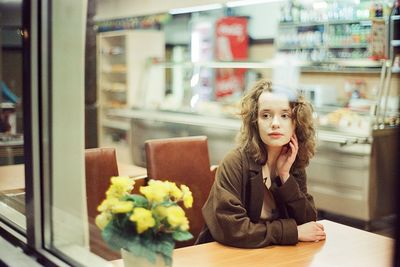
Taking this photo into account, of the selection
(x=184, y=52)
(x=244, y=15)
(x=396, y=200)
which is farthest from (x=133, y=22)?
(x=396, y=200)

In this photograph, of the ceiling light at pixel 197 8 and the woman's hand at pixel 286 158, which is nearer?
the woman's hand at pixel 286 158

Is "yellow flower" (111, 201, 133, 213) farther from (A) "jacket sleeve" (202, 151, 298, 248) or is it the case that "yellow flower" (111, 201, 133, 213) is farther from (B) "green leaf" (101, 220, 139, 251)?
(A) "jacket sleeve" (202, 151, 298, 248)

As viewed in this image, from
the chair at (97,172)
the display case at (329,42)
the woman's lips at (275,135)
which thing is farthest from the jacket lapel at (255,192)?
the display case at (329,42)

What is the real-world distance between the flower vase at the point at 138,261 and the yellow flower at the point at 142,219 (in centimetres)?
10

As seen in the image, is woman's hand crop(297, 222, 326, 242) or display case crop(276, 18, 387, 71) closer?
woman's hand crop(297, 222, 326, 242)

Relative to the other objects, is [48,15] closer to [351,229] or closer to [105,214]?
[105,214]

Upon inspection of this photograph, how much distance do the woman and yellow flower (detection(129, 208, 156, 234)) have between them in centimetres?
56

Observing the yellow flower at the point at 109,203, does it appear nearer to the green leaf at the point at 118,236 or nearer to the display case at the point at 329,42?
the green leaf at the point at 118,236

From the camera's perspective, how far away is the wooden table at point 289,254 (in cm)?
174

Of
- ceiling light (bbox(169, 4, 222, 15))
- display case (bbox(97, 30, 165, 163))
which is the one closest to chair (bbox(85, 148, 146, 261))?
ceiling light (bbox(169, 4, 222, 15))

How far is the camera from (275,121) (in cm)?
190

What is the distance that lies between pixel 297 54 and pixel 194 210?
15.1ft

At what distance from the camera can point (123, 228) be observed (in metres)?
1.40

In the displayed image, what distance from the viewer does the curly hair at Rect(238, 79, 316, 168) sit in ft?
6.29
